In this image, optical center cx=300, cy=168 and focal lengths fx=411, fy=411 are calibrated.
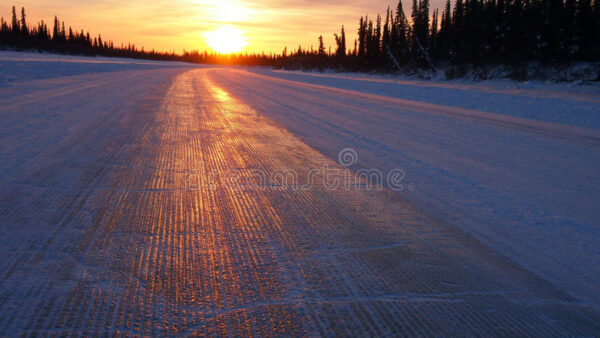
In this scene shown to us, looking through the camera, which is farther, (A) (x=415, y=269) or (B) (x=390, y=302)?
(A) (x=415, y=269)

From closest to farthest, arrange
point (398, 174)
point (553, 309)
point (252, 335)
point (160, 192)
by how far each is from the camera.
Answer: point (252, 335)
point (553, 309)
point (160, 192)
point (398, 174)

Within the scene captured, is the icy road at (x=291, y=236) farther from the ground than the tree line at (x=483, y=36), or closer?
closer

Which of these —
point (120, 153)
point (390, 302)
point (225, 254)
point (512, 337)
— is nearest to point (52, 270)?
point (225, 254)

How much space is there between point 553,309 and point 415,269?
87cm

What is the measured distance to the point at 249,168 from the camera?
575 centimetres

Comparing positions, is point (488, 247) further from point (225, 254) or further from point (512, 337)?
point (225, 254)

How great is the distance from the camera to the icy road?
2.44m

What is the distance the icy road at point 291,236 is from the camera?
2.44 metres

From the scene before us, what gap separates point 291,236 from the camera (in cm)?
355

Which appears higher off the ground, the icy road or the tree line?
the tree line

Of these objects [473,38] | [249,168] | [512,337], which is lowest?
[512,337]

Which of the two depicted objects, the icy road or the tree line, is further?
the tree line

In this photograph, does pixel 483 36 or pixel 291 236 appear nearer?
pixel 291 236

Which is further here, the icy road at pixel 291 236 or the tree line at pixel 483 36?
the tree line at pixel 483 36
